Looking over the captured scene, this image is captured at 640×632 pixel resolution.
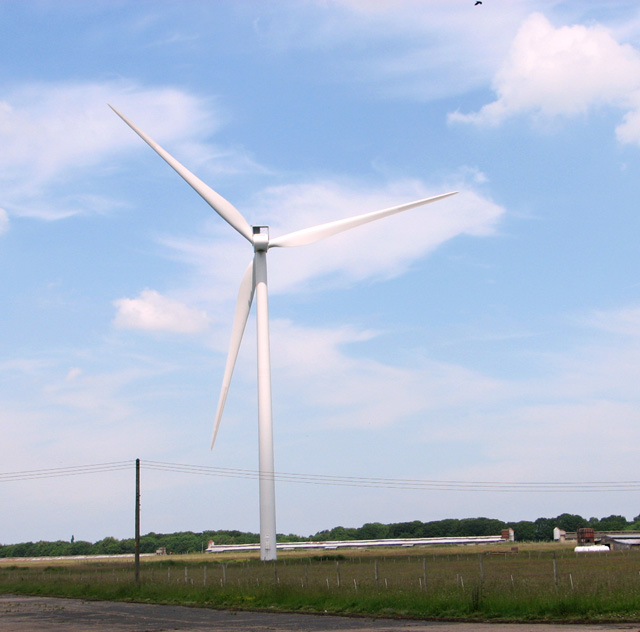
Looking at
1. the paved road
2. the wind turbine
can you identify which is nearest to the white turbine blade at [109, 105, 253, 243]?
the wind turbine

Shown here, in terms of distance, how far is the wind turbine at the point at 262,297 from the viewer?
66312 millimetres

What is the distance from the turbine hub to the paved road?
32.7 meters

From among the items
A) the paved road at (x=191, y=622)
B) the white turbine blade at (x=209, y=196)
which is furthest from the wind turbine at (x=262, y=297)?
the paved road at (x=191, y=622)

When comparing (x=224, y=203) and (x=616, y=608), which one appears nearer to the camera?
(x=616, y=608)

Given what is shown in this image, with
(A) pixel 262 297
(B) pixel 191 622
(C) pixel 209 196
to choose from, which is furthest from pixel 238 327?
(B) pixel 191 622

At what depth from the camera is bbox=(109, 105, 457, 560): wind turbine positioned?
218ft

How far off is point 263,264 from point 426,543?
116828 millimetres

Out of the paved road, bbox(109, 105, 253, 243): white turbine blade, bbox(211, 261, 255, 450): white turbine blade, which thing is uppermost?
bbox(109, 105, 253, 243): white turbine blade

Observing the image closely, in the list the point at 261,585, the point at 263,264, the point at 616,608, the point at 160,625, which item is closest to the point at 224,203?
the point at 263,264

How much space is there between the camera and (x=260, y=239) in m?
70.4

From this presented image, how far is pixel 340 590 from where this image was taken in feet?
136

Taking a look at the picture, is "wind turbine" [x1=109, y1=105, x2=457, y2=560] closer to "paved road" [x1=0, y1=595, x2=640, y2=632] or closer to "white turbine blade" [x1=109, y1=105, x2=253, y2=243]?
"white turbine blade" [x1=109, y1=105, x2=253, y2=243]

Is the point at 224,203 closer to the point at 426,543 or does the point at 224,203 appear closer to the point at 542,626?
the point at 542,626

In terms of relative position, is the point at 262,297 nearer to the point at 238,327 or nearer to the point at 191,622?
the point at 238,327
